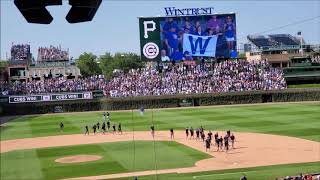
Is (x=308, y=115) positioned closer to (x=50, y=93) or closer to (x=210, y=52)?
(x=210, y=52)

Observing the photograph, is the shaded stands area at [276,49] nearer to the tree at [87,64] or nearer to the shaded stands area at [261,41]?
the shaded stands area at [261,41]

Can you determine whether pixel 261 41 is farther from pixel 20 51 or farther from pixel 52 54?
pixel 20 51

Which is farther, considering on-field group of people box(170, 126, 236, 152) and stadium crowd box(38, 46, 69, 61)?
stadium crowd box(38, 46, 69, 61)

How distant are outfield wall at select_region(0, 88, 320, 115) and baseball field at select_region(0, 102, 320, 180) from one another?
33.7 ft

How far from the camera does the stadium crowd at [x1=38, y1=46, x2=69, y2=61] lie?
4869 inches

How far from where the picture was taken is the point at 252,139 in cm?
3753

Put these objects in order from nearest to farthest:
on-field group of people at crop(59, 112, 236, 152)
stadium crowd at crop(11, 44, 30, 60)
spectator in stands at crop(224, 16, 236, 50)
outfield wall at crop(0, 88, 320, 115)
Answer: on-field group of people at crop(59, 112, 236, 152) → outfield wall at crop(0, 88, 320, 115) → spectator in stands at crop(224, 16, 236, 50) → stadium crowd at crop(11, 44, 30, 60)

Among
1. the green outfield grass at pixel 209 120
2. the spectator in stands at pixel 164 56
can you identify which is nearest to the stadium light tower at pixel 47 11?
the green outfield grass at pixel 209 120

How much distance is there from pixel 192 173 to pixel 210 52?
147 ft

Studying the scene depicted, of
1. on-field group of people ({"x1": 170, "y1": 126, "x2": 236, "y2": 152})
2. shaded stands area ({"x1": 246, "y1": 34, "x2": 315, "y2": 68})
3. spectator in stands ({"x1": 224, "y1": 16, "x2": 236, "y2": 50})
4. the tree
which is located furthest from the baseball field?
the tree

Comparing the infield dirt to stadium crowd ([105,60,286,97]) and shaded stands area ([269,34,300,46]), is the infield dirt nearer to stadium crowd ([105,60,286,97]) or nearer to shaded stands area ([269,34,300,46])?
stadium crowd ([105,60,286,97])

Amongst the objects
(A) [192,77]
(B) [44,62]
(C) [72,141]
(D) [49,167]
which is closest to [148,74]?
(A) [192,77]

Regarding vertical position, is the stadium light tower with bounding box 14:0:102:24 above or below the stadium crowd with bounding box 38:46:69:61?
below

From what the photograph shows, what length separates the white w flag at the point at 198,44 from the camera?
6950 cm
